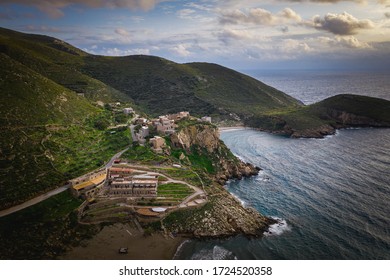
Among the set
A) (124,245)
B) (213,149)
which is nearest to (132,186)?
(124,245)

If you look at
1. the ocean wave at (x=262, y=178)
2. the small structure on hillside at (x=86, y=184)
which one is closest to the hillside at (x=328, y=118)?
the ocean wave at (x=262, y=178)

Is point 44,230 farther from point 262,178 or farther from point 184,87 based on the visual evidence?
point 184,87

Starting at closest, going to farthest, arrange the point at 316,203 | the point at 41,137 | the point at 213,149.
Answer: the point at 316,203 < the point at 41,137 < the point at 213,149

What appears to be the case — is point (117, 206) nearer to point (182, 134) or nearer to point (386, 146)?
point (182, 134)

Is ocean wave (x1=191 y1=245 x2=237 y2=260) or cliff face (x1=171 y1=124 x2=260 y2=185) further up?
cliff face (x1=171 y1=124 x2=260 y2=185)

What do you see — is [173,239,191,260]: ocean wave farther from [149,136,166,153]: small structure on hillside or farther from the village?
[149,136,166,153]: small structure on hillside

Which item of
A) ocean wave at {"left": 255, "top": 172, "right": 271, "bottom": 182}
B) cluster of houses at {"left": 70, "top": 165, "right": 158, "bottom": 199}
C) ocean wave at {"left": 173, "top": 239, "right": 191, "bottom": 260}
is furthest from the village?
ocean wave at {"left": 255, "top": 172, "right": 271, "bottom": 182}

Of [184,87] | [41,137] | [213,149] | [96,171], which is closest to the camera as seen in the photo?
[96,171]
